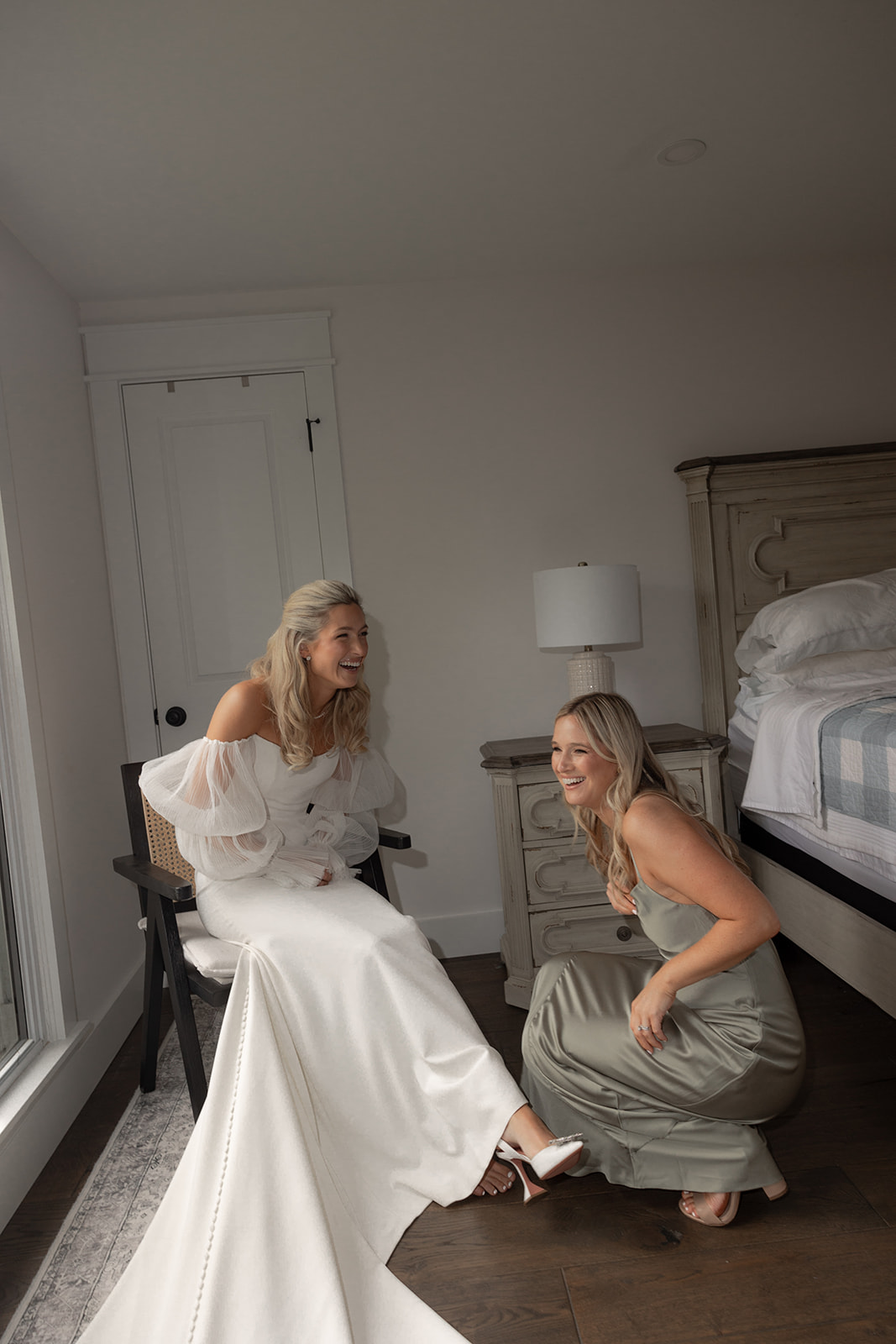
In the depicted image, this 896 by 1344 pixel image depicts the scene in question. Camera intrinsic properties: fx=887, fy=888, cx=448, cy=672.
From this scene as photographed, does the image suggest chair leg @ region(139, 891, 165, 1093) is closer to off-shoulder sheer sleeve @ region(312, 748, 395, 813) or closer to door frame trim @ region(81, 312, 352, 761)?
off-shoulder sheer sleeve @ region(312, 748, 395, 813)

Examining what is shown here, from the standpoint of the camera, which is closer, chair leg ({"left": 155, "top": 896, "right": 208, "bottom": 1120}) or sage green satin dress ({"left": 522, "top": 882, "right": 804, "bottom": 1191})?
sage green satin dress ({"left": 522, "top": 882, "right": 804, "bottom": 1191})

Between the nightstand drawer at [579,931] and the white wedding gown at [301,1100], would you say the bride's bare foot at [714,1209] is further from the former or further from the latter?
the nightstand drawer at [579,931]

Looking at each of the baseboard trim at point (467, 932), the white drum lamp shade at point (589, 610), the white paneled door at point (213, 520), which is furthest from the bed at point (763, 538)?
the white paneled door at point (213, 520)

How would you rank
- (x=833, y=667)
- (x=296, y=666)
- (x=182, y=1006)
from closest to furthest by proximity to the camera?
(x=182, y=1006)
(x=296, y=666)
(x=833, y=667)

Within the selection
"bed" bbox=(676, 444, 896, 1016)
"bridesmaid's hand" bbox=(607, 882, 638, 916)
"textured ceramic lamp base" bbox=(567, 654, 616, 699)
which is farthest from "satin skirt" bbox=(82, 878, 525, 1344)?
"bed" bbox=(676, 444, 896, 1016)

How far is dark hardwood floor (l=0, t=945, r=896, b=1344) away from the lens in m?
1.49

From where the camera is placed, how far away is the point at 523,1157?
5.73 ft

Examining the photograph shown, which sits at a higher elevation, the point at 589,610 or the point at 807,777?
the point at 589,610

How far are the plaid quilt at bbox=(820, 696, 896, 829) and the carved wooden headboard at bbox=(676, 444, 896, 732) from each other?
0.93 metres

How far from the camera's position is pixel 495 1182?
1885 mm

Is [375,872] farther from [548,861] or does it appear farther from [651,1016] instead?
[651,1016]

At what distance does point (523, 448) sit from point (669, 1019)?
2279 millimetres

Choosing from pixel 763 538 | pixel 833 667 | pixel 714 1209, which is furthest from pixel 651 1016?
pixel 763 538

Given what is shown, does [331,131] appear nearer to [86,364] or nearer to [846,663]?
[86,364]
